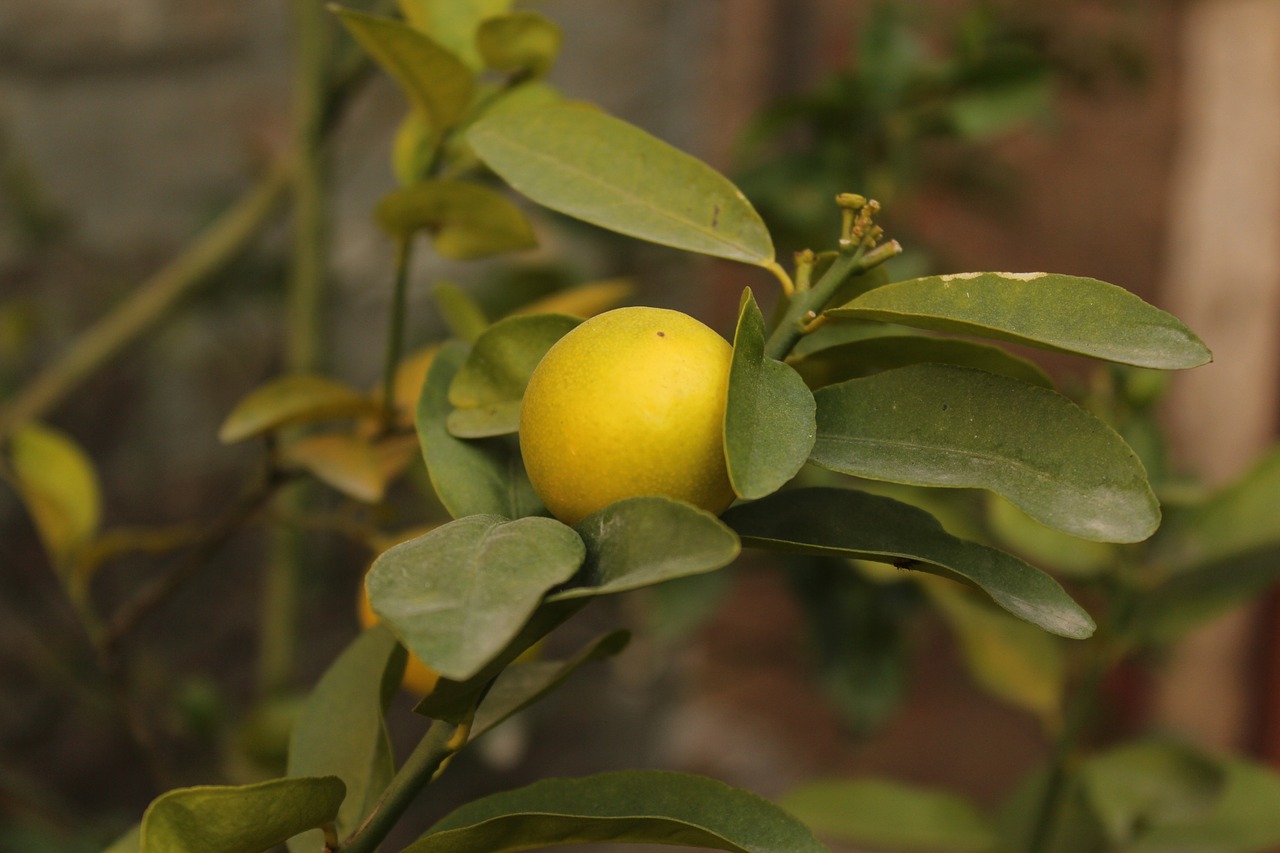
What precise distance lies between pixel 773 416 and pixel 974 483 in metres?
0.05

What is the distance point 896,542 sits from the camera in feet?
0.92

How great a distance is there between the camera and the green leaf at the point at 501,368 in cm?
32

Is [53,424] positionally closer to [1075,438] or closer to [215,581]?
[215,581]

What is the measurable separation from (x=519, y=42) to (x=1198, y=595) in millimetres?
508

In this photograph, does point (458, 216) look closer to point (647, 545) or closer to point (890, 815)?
point (647, 545)

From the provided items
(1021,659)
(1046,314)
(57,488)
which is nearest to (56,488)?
(57,488)

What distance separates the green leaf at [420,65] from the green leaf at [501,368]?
0.12 metres

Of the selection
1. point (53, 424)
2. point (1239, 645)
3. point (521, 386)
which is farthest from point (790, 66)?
point (521, 386)

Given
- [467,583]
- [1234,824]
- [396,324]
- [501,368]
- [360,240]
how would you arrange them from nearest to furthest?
[467,583] < [501,368] < [396,324] < [1234,824] < [360,240]

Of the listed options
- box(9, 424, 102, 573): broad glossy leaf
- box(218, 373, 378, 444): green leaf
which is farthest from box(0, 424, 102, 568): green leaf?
box(218, 373, 378, 444): green leaf

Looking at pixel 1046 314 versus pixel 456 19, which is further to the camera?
pixel 456 19

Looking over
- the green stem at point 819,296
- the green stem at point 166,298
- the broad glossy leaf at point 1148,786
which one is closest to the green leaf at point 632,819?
the green stem at point 819,296

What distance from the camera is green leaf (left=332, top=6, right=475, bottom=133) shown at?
1.20 ft

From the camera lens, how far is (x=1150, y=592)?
0.63 metres
